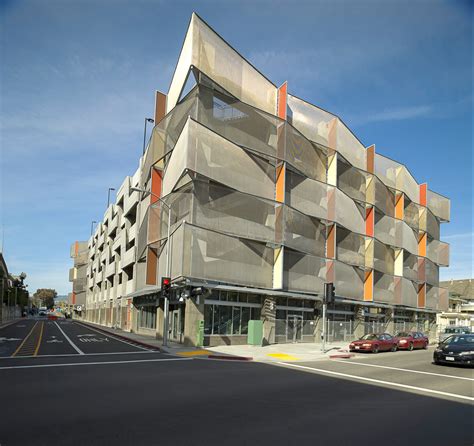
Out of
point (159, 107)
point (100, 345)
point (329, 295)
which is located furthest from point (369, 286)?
point (100, 345)

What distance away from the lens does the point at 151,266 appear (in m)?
36.1

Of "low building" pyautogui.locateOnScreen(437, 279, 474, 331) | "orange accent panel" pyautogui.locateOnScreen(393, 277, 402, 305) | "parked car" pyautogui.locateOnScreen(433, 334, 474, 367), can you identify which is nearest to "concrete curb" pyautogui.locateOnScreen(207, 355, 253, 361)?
"parked car" pyautogui.locateOnScreen(433, 334, 474, 367)

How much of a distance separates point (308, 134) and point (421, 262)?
26260mm

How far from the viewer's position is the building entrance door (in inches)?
1314

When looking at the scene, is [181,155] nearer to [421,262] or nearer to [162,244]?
[162,244]

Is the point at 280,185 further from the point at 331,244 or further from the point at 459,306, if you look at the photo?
the point at 459,306

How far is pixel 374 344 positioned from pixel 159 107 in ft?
83.7

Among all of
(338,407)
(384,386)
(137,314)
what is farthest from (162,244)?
(338,407)

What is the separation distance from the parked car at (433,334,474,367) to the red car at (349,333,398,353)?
639 centimetres

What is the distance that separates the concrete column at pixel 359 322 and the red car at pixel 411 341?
8.25 meters

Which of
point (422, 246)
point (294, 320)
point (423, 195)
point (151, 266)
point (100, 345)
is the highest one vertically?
point (423, 195)

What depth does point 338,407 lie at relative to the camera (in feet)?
33.6

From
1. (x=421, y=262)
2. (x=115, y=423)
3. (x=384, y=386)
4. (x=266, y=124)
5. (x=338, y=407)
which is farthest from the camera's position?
(x=421, y=262)

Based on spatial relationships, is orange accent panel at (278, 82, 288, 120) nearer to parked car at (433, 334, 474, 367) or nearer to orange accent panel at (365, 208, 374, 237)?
orange accent panel at (365, 208, 374, 237)
